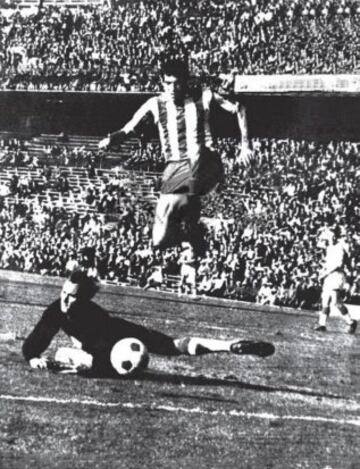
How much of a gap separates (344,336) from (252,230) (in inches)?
269

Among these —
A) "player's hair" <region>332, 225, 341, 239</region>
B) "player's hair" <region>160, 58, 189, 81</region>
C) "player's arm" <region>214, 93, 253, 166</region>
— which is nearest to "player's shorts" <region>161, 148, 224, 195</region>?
"player's arm" <region>214, 93, 253, 166</region>

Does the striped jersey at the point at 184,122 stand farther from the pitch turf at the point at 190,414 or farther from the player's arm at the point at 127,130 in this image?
the pitch turf at the point at 190,414

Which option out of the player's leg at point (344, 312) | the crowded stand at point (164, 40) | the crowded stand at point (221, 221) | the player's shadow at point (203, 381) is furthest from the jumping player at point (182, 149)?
the crowded stand at point (164, 40)

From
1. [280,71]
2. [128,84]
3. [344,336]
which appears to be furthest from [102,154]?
[344,336]

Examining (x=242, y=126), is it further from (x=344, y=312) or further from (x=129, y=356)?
(x=344, y=312)

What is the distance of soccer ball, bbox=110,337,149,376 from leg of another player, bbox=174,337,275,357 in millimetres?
339

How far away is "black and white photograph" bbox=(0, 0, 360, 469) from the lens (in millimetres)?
7031

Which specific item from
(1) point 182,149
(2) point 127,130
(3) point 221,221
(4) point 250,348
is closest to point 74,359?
(4) point 250,348

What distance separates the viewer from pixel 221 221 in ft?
68.6

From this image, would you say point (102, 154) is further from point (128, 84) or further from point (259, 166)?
point (259, 166)

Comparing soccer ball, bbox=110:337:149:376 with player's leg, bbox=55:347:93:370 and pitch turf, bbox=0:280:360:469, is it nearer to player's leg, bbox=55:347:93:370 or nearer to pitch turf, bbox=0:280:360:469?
pitch turf, bbox=0:280:360:469

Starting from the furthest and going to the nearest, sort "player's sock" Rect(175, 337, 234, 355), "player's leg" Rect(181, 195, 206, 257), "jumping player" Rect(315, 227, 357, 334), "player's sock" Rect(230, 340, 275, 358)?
"jumping player" Rect(315, 227, 357, 334) < "player's sock" Rect(175, 337, 234, 355) < "player's sock" Rect(230, 340, 275, 358) < "player's leg" Rect(181, 195, 206, 257)

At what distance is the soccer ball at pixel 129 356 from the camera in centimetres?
820

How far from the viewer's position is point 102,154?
24266 millimetres
